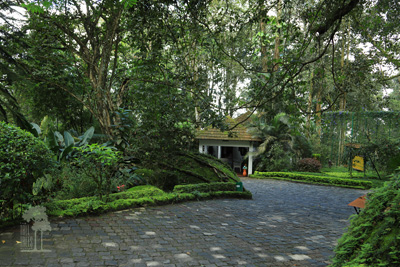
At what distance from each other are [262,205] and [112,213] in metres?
4.93

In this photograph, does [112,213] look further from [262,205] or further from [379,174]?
[379,174]

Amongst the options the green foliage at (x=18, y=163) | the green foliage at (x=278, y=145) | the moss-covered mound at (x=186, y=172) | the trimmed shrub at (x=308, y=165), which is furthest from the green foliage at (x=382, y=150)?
the green foliage at (x=18, y=163)

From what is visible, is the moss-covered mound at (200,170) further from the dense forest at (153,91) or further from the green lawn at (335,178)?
the green lawn at (335,178)

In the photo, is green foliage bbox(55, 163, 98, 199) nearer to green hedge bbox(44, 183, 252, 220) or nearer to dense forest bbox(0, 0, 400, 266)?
dense forest bbox(0, 0, 400, 266)

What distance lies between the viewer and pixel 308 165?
782 inches

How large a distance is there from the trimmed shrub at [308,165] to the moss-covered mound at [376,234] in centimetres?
1782

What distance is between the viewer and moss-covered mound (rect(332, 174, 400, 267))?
224cm

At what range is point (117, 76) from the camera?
1244cm

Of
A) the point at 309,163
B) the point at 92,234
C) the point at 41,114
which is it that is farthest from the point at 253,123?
the point at 92,234

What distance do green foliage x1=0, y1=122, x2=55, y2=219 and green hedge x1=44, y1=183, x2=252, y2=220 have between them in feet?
2.08

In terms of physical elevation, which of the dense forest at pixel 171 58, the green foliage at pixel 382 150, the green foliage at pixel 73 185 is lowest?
the green foliage at pixel 73 185

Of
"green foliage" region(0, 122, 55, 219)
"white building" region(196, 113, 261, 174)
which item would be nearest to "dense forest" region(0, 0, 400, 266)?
"green foliage" region(0, 122, 55, 219)

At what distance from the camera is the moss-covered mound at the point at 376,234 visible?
2.24 m

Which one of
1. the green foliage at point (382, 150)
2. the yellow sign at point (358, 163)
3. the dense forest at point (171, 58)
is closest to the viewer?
the dense forest at point (171, 58)
